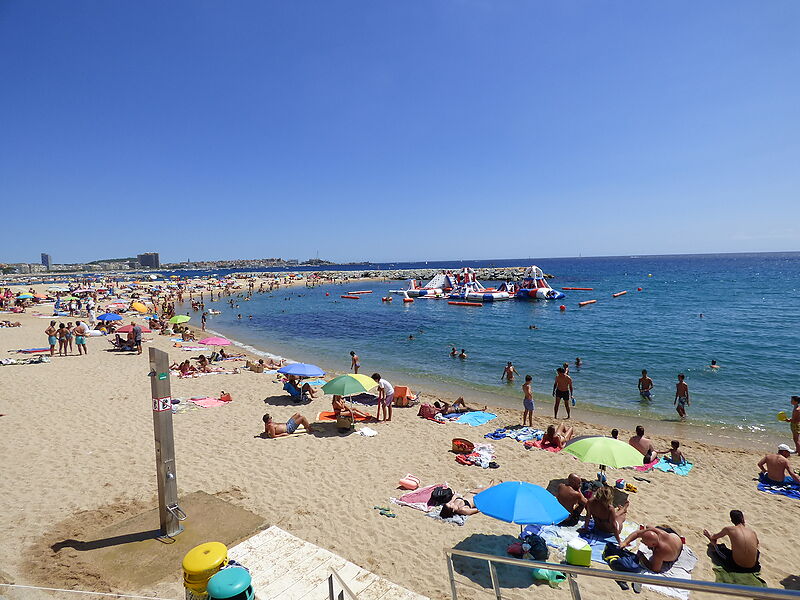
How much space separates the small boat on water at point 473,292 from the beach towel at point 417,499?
4251cm

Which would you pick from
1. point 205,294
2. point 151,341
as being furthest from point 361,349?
point 205,294

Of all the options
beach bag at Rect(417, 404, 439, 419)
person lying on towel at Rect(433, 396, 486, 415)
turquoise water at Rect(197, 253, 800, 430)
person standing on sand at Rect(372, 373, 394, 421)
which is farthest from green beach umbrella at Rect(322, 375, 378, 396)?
turquoise water at Rect(197, 253, 800, 430)

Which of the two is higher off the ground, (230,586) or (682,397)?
(230,586)

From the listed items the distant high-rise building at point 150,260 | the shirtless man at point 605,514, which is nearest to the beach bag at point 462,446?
the shirtless man at point 605,514

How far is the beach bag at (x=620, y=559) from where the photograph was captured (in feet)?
17.8

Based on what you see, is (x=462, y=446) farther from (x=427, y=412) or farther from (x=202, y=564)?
(x=202, y=564)

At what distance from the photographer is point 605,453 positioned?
22.6 ft

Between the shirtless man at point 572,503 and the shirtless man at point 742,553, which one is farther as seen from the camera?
the shirtless man at point 572,503

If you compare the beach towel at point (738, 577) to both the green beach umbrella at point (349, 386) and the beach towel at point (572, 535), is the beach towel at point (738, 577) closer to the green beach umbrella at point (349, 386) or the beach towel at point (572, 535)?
the beach towel at point (572, 535)

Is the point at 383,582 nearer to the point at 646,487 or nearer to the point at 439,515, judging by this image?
the point at 439,515

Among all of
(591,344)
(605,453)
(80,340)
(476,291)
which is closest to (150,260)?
(476,291)

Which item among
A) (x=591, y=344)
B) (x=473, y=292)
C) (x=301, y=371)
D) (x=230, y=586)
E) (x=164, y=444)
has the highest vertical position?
(x=164, y=444)

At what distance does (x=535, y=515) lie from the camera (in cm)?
530

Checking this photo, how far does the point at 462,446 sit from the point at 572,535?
3.30 metres
